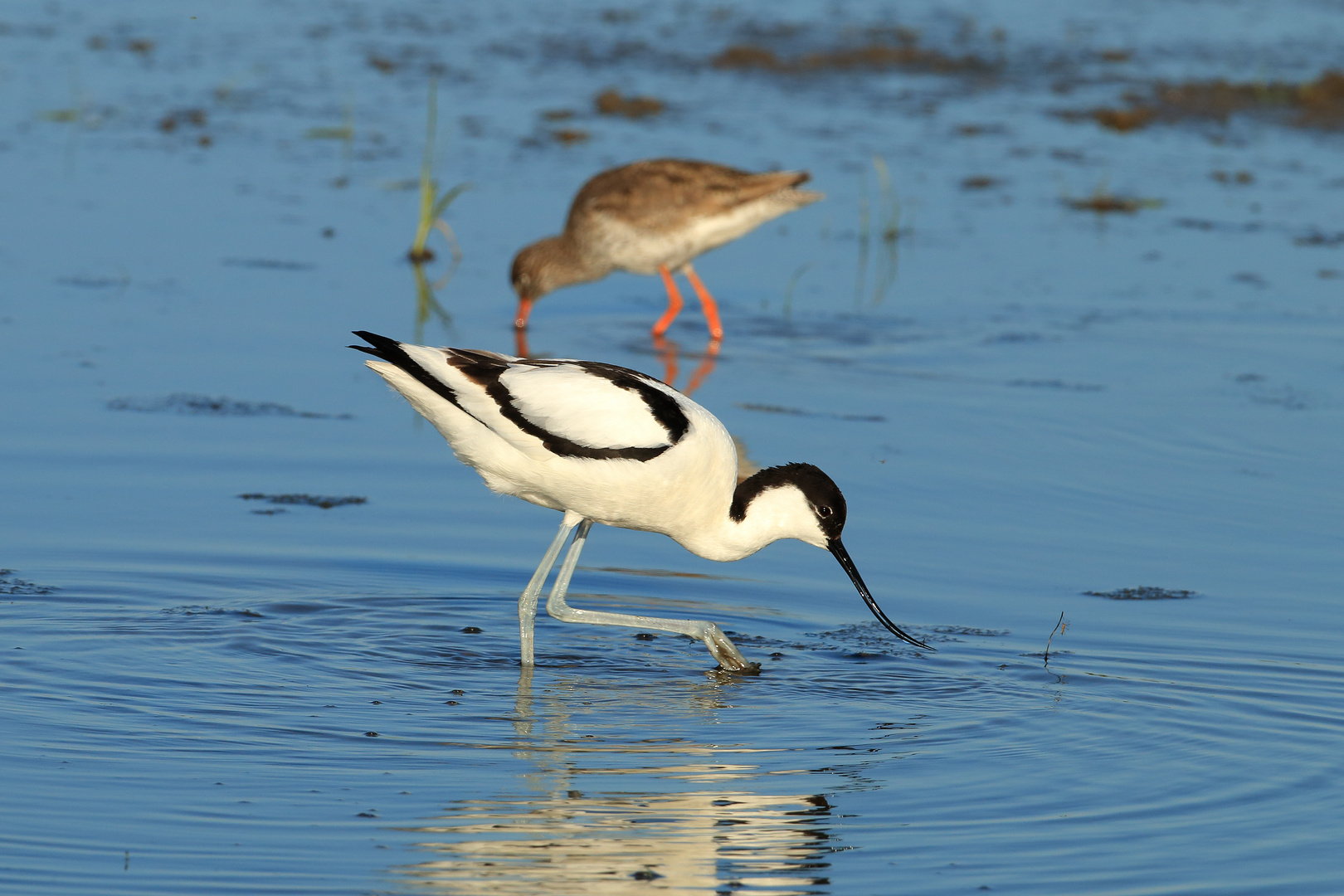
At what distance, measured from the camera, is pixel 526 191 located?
45.3ft

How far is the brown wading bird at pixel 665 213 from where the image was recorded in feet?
36.8

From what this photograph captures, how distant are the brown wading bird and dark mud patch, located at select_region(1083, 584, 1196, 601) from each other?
484 cm

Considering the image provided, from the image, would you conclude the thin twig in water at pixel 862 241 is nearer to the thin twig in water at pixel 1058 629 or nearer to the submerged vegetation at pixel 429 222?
the submerged vegetation at pixel 429 222

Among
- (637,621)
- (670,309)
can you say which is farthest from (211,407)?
(670,309)

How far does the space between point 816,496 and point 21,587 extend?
2.68 meters

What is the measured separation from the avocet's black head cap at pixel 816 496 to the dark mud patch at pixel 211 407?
2932 mm

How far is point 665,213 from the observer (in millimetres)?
11250

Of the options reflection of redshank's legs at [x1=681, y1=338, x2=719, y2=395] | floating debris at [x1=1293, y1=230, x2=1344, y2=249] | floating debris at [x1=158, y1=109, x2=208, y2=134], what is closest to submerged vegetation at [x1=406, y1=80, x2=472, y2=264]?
reflection of redshank's legs at [x1=681, y1=338, x2=719, y2=395]

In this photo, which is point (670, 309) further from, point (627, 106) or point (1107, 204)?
point (627, 106)

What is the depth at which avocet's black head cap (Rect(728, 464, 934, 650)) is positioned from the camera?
5980mm

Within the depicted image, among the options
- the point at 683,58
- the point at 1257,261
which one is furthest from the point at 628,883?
the point at 683,58

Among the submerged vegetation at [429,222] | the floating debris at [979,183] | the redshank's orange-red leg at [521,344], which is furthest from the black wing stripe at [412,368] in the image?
the floating debris at [979,183]

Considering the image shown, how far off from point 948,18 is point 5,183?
39.3ft

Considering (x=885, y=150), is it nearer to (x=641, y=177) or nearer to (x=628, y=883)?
(x=641, y=177)
